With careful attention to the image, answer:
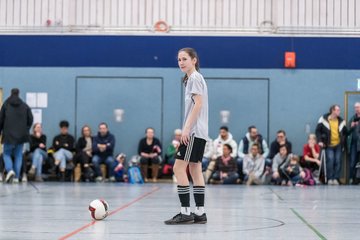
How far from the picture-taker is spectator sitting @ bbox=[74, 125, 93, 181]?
20.5 m

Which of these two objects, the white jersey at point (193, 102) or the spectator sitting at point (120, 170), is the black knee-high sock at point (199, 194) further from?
the spectator sitting at point (120, 170)

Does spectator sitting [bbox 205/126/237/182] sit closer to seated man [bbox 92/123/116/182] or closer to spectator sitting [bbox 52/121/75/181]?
seated man [bbox 92/123/116/182]

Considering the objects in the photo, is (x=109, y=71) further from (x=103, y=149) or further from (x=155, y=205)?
(x=155, y=205)

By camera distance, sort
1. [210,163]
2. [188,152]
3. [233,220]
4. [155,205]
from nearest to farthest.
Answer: [188,152]
[233,220]
[155,205]
[210,163]

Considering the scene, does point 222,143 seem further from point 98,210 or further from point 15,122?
point 98,210

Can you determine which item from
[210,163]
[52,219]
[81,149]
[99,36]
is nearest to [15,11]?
[99,36]

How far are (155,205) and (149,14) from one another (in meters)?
11.0

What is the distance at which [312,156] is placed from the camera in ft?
67.7

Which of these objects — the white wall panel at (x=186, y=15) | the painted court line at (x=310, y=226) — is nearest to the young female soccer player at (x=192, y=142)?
the painted court line at (x=310, y=226)

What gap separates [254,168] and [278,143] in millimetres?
1048

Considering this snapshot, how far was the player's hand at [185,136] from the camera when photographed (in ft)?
28.6

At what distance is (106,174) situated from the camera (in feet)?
69.1

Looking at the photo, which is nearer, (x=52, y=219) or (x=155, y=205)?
(x=52, y=219)

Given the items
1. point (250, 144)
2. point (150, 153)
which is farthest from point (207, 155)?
point (150, 153)
